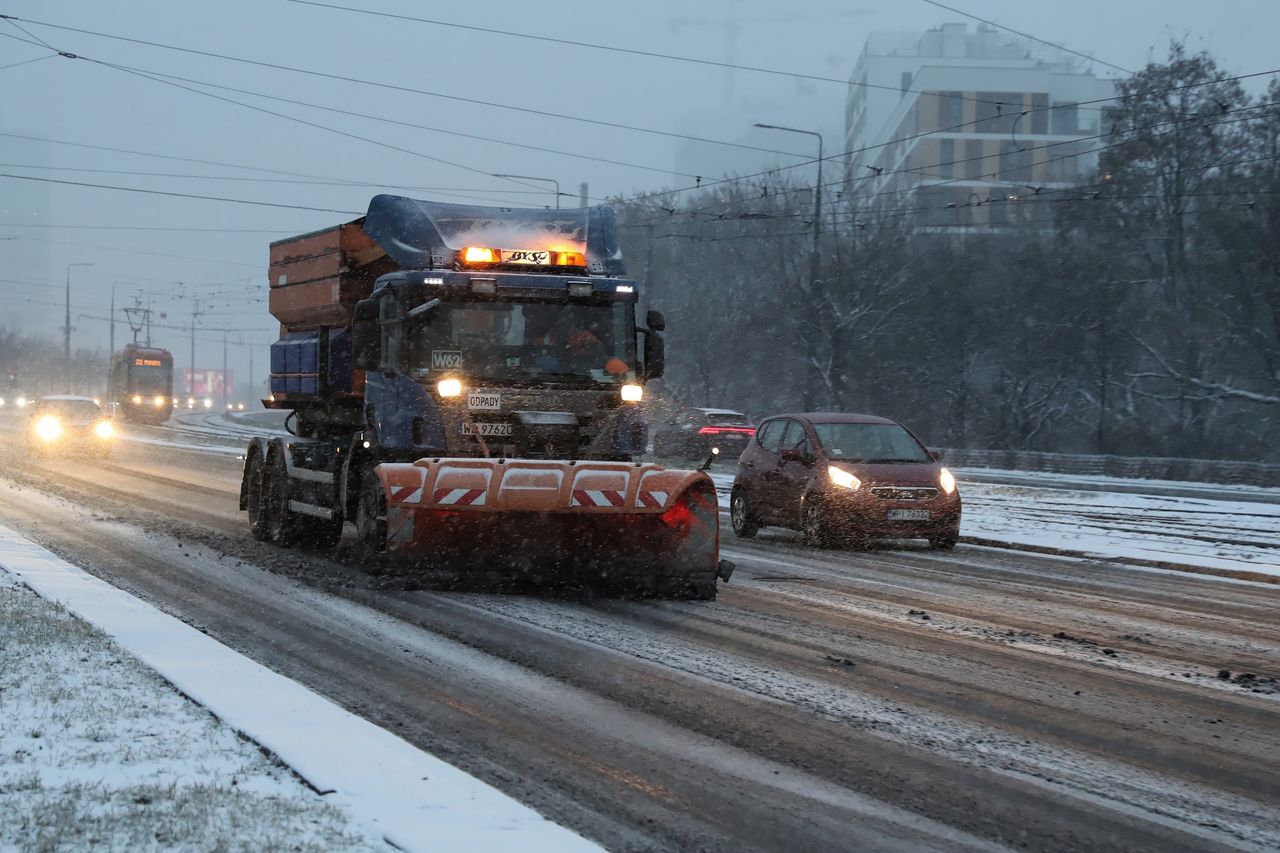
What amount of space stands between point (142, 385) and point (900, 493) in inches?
2390

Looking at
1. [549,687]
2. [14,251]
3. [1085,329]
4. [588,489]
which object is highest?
[14,251]

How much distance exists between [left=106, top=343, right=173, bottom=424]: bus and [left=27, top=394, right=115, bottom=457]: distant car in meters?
33.2

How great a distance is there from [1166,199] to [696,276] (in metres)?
26.5

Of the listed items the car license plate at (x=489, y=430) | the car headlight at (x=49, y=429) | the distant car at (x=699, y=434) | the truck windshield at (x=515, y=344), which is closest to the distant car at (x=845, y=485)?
the truck windshield at (x=515, y=344)

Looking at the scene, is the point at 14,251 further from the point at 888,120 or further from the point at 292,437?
the point at 292,437

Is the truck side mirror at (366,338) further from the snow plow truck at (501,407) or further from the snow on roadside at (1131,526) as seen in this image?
the snow on roadside at (1131,526)

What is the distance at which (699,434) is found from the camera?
38.3 meters

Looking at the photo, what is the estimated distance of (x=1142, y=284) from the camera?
49.6 metres

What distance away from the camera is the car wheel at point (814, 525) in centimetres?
1684

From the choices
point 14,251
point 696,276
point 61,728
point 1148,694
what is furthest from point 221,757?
point 14,251

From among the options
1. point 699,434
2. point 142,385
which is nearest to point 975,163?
point 142,385

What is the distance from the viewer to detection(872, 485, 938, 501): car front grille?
16562 mm

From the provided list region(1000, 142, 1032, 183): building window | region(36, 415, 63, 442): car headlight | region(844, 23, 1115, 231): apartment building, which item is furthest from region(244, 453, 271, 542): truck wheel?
region(1000, 142, 1032, 183): building window

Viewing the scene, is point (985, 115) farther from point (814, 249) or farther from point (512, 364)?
point (512, 364)
